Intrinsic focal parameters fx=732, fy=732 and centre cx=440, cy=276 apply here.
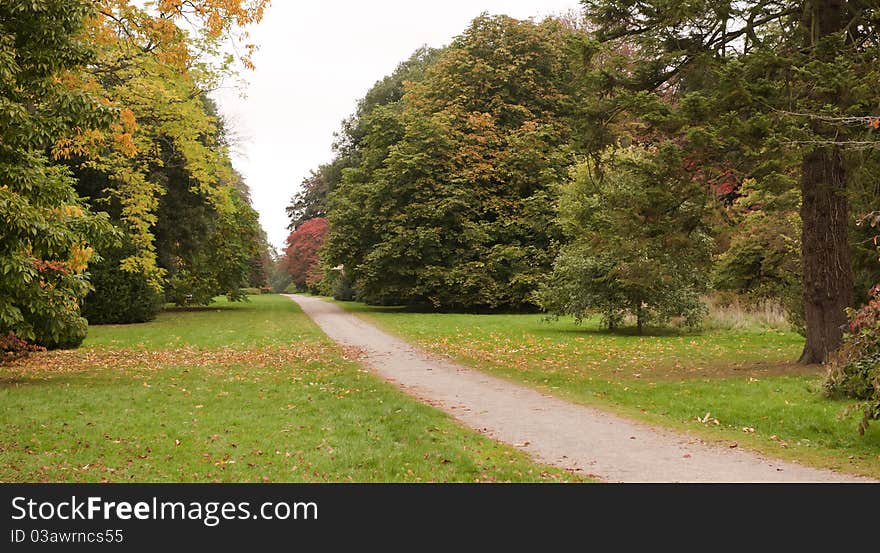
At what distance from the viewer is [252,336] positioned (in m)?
21.0

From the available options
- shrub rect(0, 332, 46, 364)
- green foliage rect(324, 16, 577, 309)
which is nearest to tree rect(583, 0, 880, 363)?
shrub rect(0, 332, 46, 364)

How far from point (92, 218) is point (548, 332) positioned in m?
14.4

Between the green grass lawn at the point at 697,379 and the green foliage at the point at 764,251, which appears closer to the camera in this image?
the green grass lawn at the point at 697,379

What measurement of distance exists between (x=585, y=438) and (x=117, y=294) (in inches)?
886

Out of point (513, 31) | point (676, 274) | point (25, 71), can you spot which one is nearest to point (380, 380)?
point (25, 71)

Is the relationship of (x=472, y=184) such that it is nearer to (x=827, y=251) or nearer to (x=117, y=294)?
(x=117, y=294)

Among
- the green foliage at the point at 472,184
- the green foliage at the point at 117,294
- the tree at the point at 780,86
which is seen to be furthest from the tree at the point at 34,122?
Answer: the green foliage at the point at 472,184

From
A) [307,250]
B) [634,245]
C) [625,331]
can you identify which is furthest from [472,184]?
[307,250]

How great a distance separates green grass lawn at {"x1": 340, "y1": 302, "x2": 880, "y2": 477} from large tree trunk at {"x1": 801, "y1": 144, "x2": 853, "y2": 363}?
847 mm

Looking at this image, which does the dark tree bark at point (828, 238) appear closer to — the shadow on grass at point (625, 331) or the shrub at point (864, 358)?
the shrub at point (864, 358)

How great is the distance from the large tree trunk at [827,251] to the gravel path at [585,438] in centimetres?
479

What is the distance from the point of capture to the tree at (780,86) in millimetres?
9961

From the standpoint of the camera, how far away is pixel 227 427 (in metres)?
8.34

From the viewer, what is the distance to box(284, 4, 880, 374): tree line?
34.7 ft
